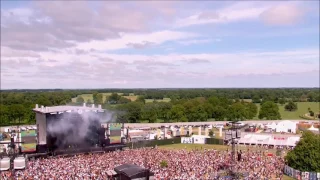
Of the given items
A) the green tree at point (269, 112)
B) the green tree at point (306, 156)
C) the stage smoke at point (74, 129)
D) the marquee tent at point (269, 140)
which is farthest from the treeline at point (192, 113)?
the green tree at point (306, 156)

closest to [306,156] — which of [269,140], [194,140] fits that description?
[269,140]

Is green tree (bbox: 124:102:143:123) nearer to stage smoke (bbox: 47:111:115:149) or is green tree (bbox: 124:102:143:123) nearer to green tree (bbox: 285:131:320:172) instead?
stage smoke (bbox: 47:111:115:149)

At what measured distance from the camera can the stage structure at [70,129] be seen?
140 ft

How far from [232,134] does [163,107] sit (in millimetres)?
74244

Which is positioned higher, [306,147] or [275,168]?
[306,147]

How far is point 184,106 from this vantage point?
9212 centimetres

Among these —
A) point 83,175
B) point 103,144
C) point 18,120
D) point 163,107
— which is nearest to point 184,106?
point 163,107

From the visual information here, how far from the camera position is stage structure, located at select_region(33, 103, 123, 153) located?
4256 centimetres

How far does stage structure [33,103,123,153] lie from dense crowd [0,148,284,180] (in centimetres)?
663

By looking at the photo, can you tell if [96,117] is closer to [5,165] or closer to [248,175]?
[248,175]

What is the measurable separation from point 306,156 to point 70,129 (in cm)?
2648

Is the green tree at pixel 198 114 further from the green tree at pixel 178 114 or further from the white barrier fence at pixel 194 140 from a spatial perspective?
the white barrier fence at pixel 194 140

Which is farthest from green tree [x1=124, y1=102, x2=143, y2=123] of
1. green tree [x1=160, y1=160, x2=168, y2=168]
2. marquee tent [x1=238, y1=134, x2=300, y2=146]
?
green tree [x1=160, y1=160, x2=168, y2=168]

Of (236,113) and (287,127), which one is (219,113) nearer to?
(236,113)
